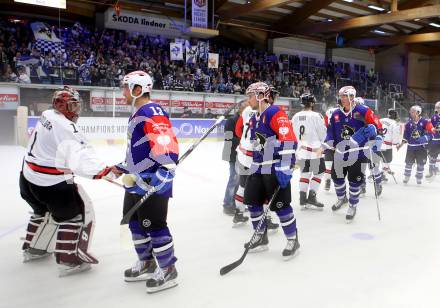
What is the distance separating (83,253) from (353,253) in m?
2.33

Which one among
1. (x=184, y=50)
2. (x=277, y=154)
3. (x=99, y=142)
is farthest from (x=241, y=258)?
(x=184, y=50)

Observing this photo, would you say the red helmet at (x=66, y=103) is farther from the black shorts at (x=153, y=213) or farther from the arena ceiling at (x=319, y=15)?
the arena ceiling at (x=319, y=15)

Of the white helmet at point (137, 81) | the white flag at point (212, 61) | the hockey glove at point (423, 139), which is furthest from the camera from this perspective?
the white flag at point (212, 61)

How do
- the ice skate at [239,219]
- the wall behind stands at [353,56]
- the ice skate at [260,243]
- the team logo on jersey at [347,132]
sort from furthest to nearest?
1. the wall behind stands at [353,56]
2. the team logo on jersey at [347,132]
3. the ice skate at [239,219]
4. the ice skate at [260,243]

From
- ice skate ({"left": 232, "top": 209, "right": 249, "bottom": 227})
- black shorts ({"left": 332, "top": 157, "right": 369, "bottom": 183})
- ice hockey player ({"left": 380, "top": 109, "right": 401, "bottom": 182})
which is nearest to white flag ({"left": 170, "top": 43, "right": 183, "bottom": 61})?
ice hockey player ({"left": 380, "top": 109, "right": 401, "bottom": 182})

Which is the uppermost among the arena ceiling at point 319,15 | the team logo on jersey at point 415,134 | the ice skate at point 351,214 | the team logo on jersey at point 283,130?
the arena ceiling at point 319,15

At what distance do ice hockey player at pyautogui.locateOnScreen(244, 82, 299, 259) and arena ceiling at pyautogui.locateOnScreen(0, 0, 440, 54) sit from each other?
1220 centimetres

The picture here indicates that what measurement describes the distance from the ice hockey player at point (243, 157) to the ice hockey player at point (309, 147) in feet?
3.70

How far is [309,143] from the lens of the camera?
518 centimetres

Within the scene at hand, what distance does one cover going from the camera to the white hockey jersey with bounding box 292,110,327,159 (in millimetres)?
5160

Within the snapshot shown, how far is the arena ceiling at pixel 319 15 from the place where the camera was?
16.3 metres

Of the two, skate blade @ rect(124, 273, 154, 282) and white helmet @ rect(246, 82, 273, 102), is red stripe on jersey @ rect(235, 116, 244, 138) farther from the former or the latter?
skate blade @ rect(124, 273, 154, 282)

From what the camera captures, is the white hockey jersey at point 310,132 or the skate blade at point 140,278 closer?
the skate blade at point 140,278

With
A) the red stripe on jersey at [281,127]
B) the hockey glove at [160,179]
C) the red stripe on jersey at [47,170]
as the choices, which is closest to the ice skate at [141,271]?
the hockey glove at [160,179]
